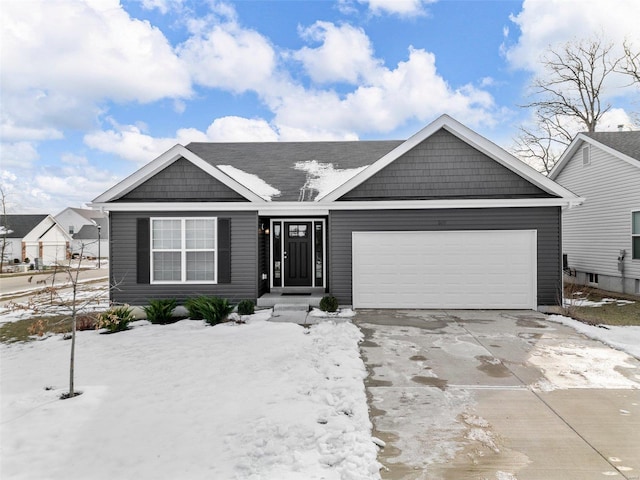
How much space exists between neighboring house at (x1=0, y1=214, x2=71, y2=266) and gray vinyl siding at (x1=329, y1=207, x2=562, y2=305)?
126 feet

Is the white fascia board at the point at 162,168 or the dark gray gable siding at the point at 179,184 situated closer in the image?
the white fascia board at the point at 162,168

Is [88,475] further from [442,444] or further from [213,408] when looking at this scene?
[442,444]

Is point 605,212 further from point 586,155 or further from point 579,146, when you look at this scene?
point 579,146

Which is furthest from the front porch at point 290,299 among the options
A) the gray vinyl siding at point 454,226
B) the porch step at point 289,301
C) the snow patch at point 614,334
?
the snow patch at point 614,334

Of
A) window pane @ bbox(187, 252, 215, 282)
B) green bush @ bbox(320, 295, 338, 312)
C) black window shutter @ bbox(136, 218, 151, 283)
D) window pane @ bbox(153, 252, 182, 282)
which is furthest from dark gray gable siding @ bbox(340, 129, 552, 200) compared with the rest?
black window shutter @ bbox(136, 218, 151, 283)

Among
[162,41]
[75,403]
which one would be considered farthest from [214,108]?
[75,403]

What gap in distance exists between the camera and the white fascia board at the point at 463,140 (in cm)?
947

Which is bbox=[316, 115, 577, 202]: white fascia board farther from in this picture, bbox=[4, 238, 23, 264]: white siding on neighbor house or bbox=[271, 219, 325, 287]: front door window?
bbox=[4, 238, 23, 264]: white siding on neighbor house

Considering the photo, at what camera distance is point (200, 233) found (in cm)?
973

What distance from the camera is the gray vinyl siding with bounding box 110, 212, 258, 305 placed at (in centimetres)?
964

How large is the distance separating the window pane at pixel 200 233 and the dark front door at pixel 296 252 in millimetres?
2469

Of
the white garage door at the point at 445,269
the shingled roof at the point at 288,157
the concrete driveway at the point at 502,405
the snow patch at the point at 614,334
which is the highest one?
the shingled roof at the point at 288,157

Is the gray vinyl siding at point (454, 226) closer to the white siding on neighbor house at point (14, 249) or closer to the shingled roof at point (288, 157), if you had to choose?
the shingled roof at point (288, 157)

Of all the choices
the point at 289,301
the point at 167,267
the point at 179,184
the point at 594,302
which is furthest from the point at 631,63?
the point at 167,267
